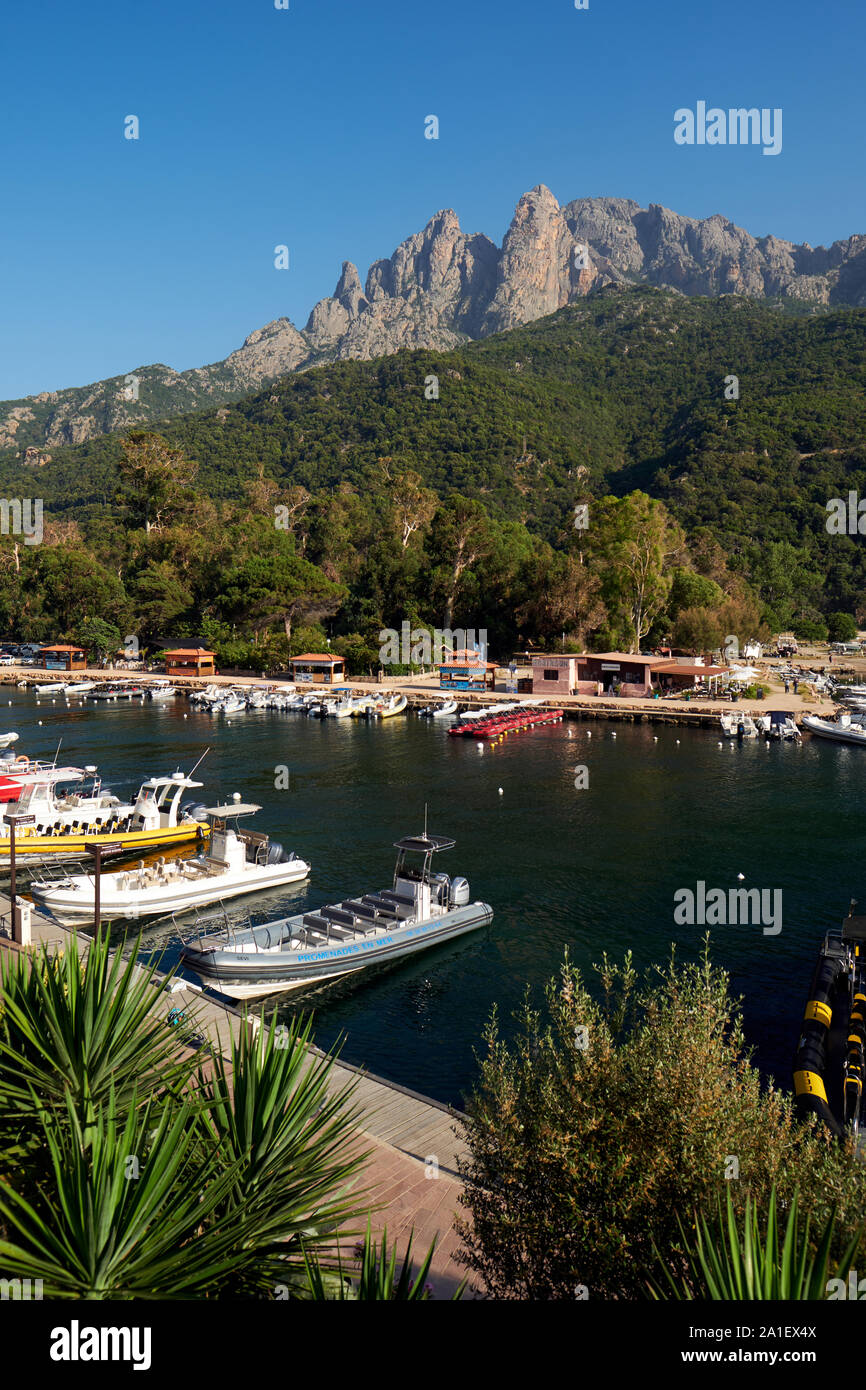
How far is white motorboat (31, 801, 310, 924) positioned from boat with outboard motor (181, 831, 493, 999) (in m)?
2.11

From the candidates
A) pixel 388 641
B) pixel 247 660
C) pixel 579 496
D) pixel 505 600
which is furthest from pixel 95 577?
pixel 579 496

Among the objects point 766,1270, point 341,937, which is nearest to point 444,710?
point 341,937

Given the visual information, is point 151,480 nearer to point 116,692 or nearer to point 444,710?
point 116,692

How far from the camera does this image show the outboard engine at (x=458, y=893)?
22.8 metres

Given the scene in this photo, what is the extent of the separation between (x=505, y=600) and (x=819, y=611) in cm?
4443

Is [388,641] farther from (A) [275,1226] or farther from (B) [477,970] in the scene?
(A) [275,1226]

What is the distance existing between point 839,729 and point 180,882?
41.4 metres

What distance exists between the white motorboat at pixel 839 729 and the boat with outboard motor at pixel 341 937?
34859 millimetres

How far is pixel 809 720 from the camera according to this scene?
52.9 meters

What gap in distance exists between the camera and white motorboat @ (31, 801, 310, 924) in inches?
900

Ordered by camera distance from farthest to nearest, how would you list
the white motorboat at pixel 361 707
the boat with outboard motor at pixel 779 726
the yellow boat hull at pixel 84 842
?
the white motorboat at pixel 361 707 → the boat with outboard motor at pixel 779 726 → the yellow boat hull at pixel 84 842

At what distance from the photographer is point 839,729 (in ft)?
166

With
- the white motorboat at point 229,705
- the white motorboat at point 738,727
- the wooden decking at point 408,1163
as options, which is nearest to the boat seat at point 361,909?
the wooden decking at point 408,1163

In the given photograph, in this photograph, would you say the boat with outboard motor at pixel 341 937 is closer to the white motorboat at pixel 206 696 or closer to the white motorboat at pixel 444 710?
the white motorboat at pixel 444 710
